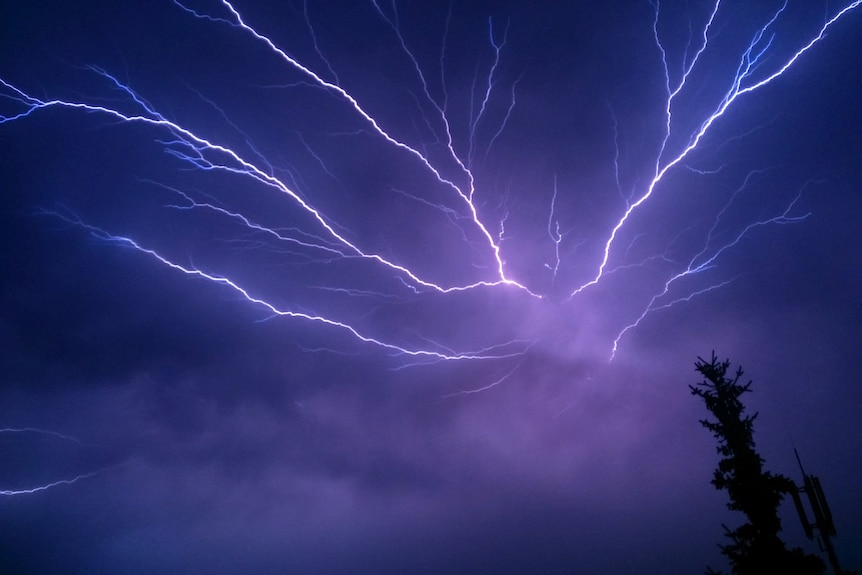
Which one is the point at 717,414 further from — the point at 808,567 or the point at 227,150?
the point at 227,150

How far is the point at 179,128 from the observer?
14.9 metres

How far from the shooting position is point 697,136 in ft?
53.7

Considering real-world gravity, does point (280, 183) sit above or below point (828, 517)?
above

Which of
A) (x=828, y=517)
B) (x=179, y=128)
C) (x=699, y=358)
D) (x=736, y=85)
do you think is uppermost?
(x=736, y=85)

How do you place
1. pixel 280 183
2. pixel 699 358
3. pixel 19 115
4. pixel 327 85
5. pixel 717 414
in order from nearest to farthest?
pixel 717 414, pixel 699 358, pixel 327 85, pixel 19 115, pixel 280 183

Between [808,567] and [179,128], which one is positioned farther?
[179,128]

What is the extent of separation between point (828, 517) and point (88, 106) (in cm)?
2056

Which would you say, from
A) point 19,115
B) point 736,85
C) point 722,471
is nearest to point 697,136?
point 736,85

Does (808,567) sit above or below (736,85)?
below

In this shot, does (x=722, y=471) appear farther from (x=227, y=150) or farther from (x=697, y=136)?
(x=227, y=150)

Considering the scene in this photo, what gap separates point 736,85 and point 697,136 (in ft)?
6.21

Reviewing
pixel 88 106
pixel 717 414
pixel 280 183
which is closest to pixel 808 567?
pixel 717 414

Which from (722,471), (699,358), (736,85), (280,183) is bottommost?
(722,471)

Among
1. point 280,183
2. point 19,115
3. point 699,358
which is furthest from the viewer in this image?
point 280,183
